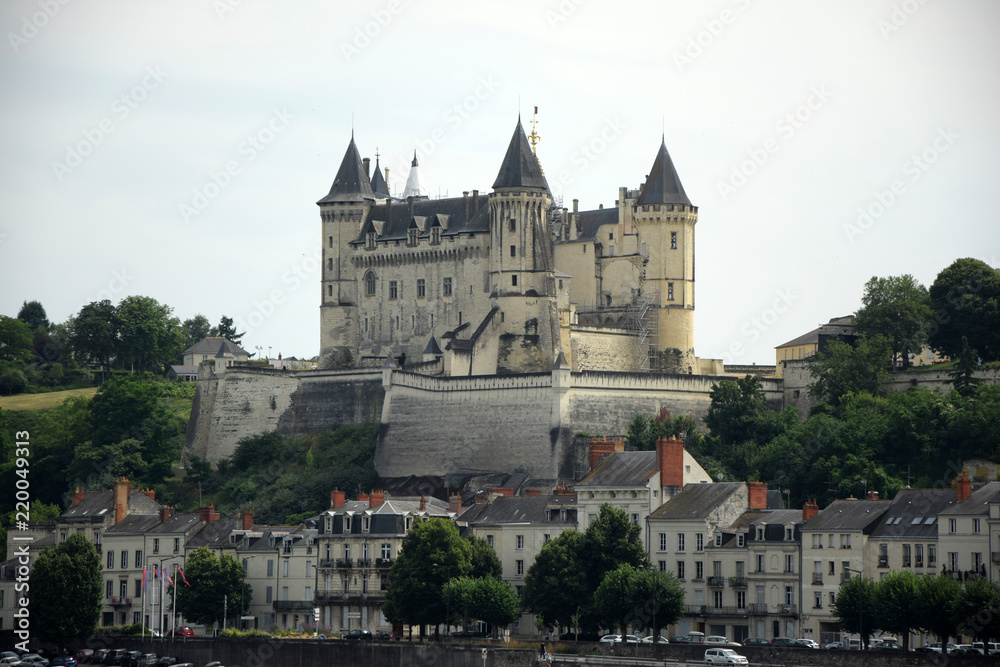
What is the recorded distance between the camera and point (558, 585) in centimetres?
6838

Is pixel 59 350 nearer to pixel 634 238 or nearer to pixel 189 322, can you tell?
pixel 189 322

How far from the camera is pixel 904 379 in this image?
96375mm

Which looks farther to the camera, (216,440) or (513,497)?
(216,440)

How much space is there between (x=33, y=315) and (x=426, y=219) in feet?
215

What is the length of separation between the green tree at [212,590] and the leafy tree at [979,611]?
94.6 feet

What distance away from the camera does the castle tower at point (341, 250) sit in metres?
110

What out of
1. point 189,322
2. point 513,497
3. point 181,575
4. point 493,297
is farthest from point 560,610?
point 189,322

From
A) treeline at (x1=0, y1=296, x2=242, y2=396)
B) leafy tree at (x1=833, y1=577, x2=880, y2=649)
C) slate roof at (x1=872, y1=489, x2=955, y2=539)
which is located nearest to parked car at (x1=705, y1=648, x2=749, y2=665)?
leafy tree at (x1=833, y1=577, x2=880, y2=649)

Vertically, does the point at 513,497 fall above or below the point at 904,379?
below

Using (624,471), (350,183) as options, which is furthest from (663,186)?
(624,471)

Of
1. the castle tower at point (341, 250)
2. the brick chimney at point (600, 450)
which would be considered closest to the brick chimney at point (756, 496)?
the brick chimney at point (600, 450)

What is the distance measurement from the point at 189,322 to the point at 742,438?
79.5m

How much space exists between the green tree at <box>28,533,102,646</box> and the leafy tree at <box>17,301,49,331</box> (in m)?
91.6

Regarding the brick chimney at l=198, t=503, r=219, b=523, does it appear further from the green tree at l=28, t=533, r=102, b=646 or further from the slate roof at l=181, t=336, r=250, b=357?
the slate roof at l=181, t=336, r=250, b=357
